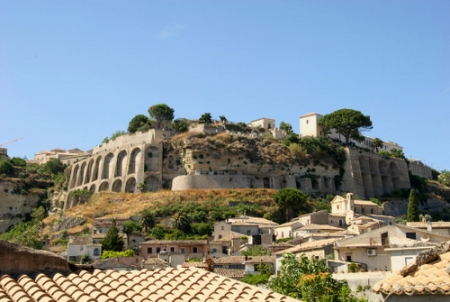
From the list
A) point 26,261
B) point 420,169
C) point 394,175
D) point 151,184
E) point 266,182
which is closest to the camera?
point 26,261

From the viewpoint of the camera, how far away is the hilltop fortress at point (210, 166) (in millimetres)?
92250

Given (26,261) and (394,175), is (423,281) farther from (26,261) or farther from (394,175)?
(394,175)

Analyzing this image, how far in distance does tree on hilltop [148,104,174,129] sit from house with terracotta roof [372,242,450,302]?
323ft

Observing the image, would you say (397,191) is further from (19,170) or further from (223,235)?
(19,170)

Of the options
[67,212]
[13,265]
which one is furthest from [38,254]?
[67,212]

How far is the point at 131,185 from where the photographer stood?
9538cm

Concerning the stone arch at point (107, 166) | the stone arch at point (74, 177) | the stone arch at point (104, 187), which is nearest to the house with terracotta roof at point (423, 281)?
the stone arch at point (104, 187)

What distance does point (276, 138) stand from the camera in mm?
101750

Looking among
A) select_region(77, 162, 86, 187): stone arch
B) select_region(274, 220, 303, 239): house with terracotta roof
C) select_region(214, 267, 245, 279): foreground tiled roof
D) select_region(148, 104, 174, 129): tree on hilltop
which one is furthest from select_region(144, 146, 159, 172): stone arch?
select_region(214, 267, 245, 279): foreground tiled roof

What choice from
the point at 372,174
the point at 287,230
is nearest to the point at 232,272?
the point at 287,230

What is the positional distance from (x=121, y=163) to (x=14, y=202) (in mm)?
18968

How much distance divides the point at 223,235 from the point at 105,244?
13050mm

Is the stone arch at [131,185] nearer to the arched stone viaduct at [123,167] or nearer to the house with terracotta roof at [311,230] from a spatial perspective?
the arched stone viaduct at [123,167]

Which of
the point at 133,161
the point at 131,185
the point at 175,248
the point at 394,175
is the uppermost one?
the point at 133,161
